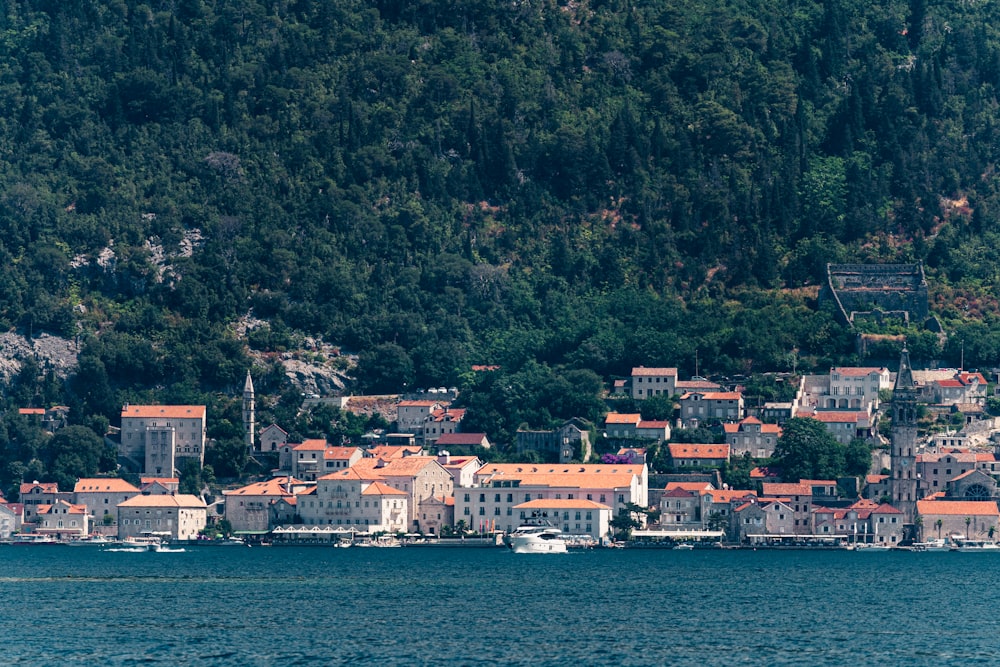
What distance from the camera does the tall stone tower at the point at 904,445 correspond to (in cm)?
15525

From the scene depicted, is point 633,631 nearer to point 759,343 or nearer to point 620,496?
point 620,496

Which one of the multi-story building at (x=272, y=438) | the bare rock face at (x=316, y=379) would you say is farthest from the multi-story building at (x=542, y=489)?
the bare rock face at (x=316, y=379)

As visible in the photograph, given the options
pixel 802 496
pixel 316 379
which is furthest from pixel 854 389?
pixel 316 379

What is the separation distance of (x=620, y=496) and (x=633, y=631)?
6000 cm

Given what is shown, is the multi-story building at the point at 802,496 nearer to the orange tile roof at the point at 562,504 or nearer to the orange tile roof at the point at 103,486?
the orange tile roof at the point at 562,504

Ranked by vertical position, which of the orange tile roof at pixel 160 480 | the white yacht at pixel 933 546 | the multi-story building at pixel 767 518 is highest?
the orange tile roof at pixel 160 480

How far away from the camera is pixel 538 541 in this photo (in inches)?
5925

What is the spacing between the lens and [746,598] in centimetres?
11112

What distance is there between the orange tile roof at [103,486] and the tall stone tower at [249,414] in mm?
11161

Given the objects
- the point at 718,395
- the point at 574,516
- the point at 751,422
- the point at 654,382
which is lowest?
the point at 574,516

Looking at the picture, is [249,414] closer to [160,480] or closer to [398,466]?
[160,480]

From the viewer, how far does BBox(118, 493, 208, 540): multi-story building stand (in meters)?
161

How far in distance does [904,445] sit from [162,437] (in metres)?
51.5

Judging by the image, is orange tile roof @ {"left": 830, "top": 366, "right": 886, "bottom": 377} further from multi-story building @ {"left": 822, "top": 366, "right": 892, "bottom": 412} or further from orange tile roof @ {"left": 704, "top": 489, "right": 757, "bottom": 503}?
orange tile roof @ {"left": 704, "top": 489, "right": 757, "bottom": 503}
